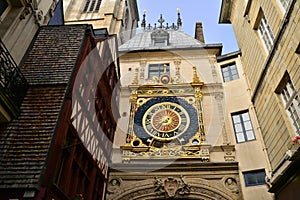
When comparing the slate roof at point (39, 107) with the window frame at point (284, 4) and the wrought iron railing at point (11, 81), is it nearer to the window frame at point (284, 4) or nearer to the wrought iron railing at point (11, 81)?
the wrought iron railing at point (11, 81)

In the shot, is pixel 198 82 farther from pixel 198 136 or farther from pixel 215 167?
pixel 215 167

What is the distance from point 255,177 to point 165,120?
3.74m

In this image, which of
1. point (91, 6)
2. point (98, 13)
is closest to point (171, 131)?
point (98, 13)

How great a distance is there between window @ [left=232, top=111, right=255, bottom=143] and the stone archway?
1.91 m

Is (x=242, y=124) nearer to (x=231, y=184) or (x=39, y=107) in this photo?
(x=231, y=184)

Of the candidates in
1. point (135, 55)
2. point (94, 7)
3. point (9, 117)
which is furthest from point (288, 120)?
point (94, 7)

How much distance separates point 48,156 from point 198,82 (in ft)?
25.1

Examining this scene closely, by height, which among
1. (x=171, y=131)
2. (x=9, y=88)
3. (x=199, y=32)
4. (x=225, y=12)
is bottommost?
(x=9, y=88)

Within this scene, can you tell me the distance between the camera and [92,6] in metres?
24.0

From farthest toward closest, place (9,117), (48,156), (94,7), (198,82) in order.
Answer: (94,7), (198,82), (9,117), (48,156)

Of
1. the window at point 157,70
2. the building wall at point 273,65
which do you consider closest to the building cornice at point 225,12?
the building wall at point 273,65

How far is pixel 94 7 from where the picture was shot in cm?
2362

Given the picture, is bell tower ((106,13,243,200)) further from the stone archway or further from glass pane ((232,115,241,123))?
glass pane ((232,115,241,123))

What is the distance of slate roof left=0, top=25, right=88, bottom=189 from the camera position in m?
4.66
